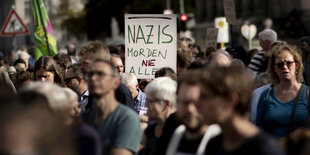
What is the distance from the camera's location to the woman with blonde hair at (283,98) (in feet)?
22.3

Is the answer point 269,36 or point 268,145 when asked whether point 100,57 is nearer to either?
point 268,145

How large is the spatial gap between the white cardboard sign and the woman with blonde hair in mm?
3068

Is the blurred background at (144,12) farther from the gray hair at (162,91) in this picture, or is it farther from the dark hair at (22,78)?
the gray hair at (162,91)

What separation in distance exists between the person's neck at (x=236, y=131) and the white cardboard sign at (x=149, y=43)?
6.01 m

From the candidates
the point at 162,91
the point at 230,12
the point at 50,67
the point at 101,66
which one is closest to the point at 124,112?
the point at 101,66

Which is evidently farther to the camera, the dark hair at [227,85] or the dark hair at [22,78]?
the dark hair at [22,78]

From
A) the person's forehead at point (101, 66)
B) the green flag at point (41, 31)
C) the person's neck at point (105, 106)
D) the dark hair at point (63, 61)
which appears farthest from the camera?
the green flag at point (41, 31)

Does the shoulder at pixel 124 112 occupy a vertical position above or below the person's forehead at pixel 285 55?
below

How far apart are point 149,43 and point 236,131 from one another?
21.5 feet


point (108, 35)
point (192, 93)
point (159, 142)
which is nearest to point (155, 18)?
point (159, 142)

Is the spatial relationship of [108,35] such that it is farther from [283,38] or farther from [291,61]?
[291,61]

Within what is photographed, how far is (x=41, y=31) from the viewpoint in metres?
13.9

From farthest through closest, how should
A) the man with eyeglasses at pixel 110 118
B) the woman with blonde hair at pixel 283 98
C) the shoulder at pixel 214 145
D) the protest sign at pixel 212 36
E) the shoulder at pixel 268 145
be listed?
the protest sign at pixel 212 36 < the woman with blonde hair at pixel 283 98 < the man with eyeglasses at pixel 110 118 < the shoulder at pixel 214 145 < the shoulder at pixel 268 145

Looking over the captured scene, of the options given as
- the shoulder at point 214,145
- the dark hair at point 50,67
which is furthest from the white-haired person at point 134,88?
the shoulder at point 214,145
